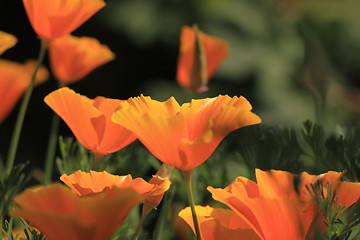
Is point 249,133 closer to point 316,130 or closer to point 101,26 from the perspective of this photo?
point 316,130

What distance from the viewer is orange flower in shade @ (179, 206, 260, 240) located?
14.9 inches

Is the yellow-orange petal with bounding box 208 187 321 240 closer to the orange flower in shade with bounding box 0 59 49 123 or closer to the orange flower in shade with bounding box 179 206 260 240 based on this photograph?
the orange flower in shade with bounding box 179 206 260 240

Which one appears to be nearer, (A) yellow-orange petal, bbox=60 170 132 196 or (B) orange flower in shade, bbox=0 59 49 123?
(A) yellow-orange petal, bbox=60 170 132 196

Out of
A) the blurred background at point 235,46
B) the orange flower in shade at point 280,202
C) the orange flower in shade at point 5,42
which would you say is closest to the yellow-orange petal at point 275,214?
the orange flower in shade at point 280,202

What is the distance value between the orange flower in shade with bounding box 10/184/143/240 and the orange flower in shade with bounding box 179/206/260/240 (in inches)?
3.3

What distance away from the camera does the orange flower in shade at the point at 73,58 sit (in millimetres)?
653

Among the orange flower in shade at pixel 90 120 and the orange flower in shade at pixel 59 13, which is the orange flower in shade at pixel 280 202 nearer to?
the orange flower in shade at pixel 90 120

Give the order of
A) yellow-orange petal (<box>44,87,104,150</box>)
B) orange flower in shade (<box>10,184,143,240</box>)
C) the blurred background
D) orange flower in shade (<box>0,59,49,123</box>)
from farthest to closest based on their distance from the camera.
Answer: the blurred background, orange flower in shade (<box>0,59,49,123</box>), yellow-orange petal (<box>44,87,104,150</box>), orange flower in shade (<box>10,184,143,240</box>)

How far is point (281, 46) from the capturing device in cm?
226

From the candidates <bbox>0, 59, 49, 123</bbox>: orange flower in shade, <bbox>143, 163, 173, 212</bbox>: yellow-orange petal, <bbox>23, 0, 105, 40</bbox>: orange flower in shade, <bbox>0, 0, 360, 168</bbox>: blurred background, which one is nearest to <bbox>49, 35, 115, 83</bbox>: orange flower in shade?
<bbox>0, 59, 49, 123</bbox>: orange flower in shade

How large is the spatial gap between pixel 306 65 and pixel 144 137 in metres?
0.24

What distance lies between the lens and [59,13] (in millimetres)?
482

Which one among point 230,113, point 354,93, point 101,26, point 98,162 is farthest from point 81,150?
point 101,26

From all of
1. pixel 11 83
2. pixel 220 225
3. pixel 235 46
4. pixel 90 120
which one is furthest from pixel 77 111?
pixel 235 46
